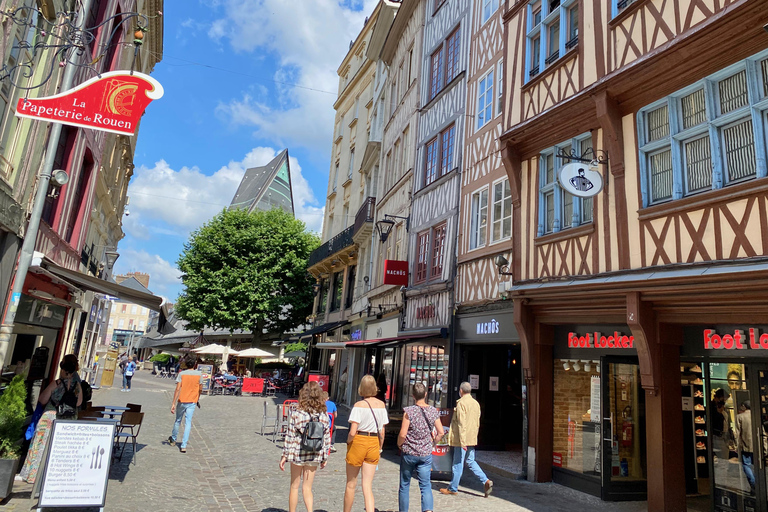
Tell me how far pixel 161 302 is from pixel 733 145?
→ 8810 mm

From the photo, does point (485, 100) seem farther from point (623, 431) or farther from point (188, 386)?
point (188, 386)

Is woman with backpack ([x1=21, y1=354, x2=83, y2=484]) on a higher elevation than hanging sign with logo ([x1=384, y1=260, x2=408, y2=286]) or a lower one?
lower

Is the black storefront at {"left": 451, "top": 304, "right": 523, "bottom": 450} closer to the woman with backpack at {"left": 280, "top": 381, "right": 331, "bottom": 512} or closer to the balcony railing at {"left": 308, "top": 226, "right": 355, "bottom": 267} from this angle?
the woman with backpack at {"left": 280, "top": 381, "right": 331, "bottom": 512}

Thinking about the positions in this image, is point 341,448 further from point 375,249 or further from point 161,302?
point 375,249

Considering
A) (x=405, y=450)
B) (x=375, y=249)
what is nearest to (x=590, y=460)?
(x=405, y=450)

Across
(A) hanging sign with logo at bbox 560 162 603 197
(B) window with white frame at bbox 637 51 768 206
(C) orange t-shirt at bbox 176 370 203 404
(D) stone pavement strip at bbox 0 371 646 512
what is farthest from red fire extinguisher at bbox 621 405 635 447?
(C) orange t-shirt at bbox 176 370 203 404

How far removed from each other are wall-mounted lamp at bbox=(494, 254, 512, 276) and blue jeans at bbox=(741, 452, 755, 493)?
4509mm

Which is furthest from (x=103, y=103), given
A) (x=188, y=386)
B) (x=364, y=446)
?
(x=188, y=386)

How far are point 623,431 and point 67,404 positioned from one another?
25.7 feet

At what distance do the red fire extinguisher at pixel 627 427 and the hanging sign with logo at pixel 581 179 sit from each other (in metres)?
3.36

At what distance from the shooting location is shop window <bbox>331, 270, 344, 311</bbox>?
25888mm

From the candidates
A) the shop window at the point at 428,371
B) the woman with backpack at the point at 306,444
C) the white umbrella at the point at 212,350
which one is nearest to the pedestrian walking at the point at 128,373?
the white umbrella at the point at 212,350

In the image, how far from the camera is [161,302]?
926 centimetres

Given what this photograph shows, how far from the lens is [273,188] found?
69125mm
